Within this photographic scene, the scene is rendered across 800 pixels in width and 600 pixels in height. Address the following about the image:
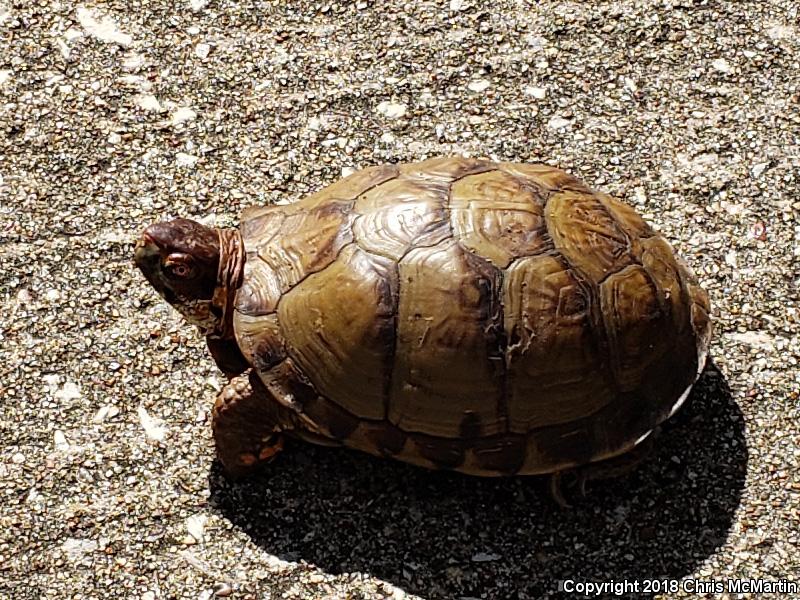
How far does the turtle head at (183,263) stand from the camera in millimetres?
3168

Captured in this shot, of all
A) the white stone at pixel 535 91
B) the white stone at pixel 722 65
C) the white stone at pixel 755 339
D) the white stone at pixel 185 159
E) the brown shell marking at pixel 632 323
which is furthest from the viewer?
the white stone at pixel 722 65

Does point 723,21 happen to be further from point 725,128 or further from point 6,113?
point 6,113

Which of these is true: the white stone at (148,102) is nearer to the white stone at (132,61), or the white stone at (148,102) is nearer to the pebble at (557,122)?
the white stone at (132,61)

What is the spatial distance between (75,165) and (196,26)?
2.76 feet

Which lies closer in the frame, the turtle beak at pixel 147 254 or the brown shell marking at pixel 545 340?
the brown shell marking at pixel 545 340

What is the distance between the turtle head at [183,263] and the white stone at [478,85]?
1.52 m

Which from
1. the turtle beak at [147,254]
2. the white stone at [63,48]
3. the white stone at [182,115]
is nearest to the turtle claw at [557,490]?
the turtle beak at [147,254]

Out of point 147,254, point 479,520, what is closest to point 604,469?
point 479,520

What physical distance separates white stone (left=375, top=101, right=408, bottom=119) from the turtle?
989 mm

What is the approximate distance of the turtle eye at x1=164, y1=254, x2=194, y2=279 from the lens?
125 inches

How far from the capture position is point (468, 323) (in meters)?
2.90

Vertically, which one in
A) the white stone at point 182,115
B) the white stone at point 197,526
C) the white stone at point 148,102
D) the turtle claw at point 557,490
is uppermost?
the white stone at point 148,102

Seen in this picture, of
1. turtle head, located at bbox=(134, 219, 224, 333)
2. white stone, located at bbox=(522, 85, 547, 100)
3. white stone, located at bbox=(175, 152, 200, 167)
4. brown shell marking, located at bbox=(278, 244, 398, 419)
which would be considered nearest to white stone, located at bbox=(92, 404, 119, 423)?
turtle head, located at bbox=(134, 219, 224, 333)

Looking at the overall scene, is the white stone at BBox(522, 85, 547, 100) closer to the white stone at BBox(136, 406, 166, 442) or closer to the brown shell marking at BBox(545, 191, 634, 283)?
the brown shell marking at BBox(545, 191, 634, 283)
